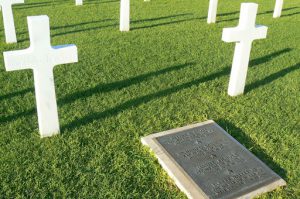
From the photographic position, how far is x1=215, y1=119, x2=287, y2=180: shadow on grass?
3.63m

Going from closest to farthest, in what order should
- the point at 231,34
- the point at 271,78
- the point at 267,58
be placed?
the point at 231,34 → the point at 271,78 → the point at 267,58

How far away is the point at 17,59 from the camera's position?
3.40m

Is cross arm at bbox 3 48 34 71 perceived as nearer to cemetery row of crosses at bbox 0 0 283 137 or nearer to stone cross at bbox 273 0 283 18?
cemetery row of crosses at bbox 0 0 283 137

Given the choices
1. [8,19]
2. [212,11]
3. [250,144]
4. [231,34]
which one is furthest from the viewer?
[212,11]

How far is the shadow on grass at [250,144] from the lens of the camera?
3631 mm

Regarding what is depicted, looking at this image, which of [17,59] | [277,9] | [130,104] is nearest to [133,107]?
[130,104]

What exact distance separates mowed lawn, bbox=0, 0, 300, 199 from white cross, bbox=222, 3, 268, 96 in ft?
0.76

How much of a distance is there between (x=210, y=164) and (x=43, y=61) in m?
1.95

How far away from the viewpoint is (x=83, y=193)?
10.4ft

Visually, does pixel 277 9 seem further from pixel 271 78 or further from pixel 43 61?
pixel 43 61

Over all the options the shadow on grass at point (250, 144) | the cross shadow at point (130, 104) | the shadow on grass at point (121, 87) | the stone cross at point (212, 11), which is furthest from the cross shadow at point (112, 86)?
the stone cross at point (212, 11)

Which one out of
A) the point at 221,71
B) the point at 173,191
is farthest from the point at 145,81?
the point at 173,191

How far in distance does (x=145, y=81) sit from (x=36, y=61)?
7.26ft

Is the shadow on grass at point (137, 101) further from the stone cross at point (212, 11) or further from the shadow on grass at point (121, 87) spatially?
the stone cross at point (212, 11)
